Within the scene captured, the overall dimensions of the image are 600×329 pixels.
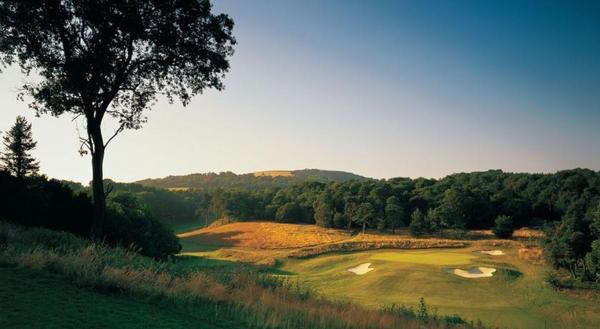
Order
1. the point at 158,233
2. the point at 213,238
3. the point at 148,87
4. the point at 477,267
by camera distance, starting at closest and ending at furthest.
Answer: the point at 148,87
the point at 477,267
the point at 158,233
the point at 213,238

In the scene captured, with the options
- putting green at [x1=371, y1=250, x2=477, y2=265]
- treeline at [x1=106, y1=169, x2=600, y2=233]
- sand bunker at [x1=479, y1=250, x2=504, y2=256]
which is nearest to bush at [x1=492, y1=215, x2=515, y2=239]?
treeline at [x1=106, y1=169, x2=600, y2=233]

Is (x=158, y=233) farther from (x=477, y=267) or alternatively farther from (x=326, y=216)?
(x=326, y=216)

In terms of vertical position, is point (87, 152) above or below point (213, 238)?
above

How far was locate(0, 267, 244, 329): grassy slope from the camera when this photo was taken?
5363 mm

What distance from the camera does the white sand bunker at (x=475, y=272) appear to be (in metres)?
39.3

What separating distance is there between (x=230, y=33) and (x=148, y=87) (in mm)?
3720

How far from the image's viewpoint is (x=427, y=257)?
171 ft

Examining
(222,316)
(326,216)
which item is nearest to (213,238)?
(326,216)

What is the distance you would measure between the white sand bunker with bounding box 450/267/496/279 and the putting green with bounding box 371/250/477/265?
Result: 3.29 metres

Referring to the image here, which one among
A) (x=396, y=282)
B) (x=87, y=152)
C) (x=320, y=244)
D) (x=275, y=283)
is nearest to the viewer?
(x=275, y=283)

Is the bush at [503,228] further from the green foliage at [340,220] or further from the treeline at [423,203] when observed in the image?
the green foliage at [340,220]

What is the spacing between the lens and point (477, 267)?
1694 inches

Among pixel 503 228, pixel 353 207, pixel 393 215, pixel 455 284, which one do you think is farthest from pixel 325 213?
pixel 455 284

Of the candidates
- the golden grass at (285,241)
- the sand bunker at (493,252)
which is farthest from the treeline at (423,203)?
the sand bunker at (493,252)
